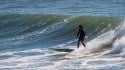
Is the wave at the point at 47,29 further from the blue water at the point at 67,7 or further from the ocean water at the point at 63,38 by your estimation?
the blue water at the point at 67,7

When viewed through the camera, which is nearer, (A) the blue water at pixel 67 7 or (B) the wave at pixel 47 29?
(B) the wave at pixel 47 29

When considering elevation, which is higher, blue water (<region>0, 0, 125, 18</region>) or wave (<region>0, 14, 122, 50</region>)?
blue water (<region>0, 0, 125, 18</region>)

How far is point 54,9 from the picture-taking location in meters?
42.2

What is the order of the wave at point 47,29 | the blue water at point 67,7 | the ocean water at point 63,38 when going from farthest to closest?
the blue water at point 67,7, the wave at point 47,29, the ocean water at point 63,38

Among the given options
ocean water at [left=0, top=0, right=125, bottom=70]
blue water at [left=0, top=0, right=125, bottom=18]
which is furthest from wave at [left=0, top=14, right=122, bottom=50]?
blue water at [left=0, top=0, right=125, bottom=18]

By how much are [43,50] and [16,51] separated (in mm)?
1529

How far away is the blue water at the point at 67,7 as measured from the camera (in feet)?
123

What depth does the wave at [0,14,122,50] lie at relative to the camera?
28.8 m

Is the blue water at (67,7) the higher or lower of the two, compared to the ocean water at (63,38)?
higher

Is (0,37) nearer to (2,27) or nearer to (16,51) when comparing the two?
(2,27)

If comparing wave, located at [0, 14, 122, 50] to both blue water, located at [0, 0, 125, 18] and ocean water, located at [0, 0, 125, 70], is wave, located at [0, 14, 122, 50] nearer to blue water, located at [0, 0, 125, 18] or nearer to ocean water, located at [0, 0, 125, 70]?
ocean water, located at [0, 0, 125, 70]

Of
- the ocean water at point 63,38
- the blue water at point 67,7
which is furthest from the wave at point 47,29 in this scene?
the blue water at point 67,7

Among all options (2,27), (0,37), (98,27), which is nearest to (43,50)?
(98,27)

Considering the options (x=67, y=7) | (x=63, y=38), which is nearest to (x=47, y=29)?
(x=63, y=38)
